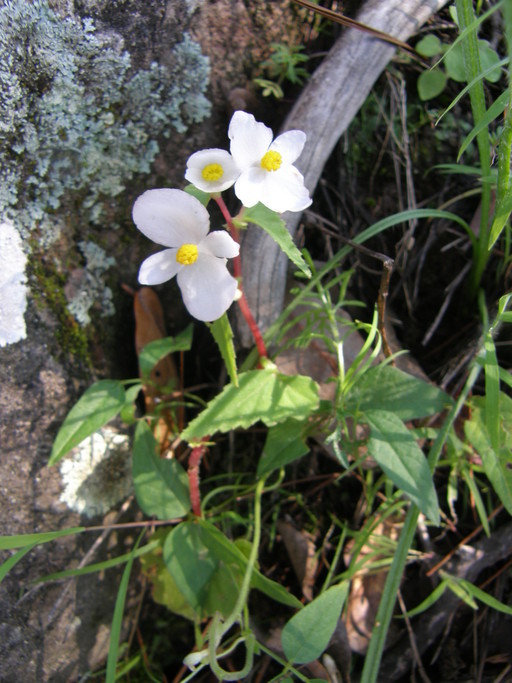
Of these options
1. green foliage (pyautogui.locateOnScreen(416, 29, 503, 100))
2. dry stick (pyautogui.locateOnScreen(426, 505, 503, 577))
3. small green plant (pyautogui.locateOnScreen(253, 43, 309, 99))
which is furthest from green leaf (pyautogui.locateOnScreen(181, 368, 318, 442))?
green foliage (pyautogui.locateOnScreen(416, 29, 503, 100))

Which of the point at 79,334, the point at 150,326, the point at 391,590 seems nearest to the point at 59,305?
the point at 79,334

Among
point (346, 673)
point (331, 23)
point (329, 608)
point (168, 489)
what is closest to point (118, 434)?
point (168, 489)

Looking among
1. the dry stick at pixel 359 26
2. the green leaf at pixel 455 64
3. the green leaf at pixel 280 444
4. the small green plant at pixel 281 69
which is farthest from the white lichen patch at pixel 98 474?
the green leaf at pixel 455 64

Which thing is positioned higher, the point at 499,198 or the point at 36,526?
the point at 499,198

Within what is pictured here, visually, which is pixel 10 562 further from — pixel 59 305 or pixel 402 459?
pixel 402 459

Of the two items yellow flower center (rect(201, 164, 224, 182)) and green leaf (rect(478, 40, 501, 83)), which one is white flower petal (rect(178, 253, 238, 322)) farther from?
green leaf (rect(478, 40, 501, 83))

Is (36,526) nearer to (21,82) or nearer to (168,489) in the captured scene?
(168,489)
